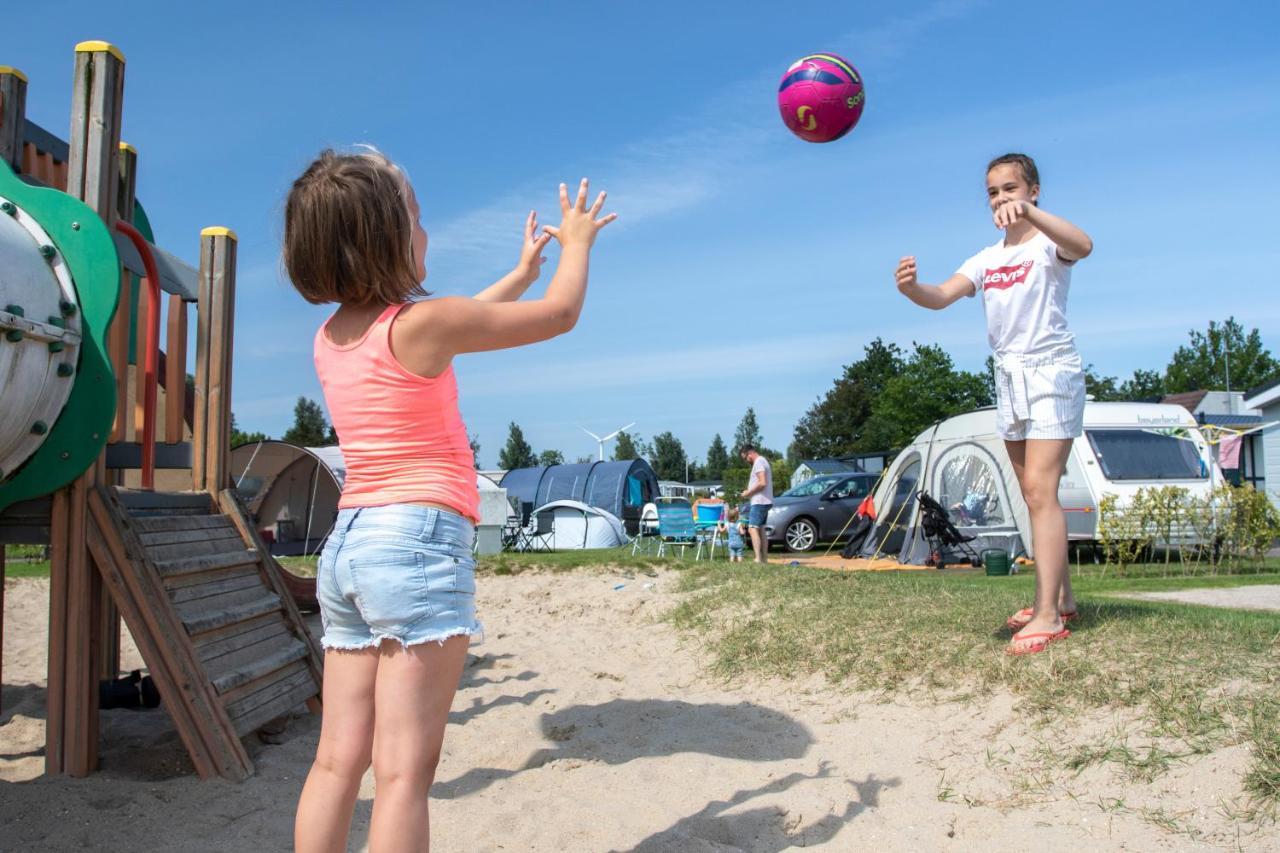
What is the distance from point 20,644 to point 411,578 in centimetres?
609

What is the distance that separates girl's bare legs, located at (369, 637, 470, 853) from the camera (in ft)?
6.66

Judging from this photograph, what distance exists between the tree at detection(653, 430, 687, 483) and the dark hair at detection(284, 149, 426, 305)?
8225 cm

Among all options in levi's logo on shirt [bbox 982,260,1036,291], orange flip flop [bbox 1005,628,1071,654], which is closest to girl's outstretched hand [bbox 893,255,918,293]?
levi's logo on shirt [bbox 982,260,1036,291]

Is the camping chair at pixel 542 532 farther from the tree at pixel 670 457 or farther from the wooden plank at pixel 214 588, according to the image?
the tree at pixel 670 457

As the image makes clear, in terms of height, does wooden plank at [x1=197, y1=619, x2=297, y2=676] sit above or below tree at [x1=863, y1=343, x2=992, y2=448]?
below

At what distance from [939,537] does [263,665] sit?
1049 cm

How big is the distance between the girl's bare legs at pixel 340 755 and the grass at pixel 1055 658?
236 centimetres

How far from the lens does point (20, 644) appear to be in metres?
6.74

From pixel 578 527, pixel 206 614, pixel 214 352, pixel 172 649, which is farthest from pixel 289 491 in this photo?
pixel 172 649

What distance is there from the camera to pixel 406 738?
2.04 metres

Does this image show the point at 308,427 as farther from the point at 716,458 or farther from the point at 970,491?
the point at 970,491

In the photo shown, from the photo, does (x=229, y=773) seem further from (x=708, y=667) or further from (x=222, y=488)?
(x=708, y=667)

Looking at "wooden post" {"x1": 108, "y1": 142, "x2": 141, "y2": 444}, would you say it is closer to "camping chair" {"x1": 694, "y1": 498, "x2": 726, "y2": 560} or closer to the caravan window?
"camping chair" {"x1": 694, "y1": 498, "x2": 726, "y2": 560}

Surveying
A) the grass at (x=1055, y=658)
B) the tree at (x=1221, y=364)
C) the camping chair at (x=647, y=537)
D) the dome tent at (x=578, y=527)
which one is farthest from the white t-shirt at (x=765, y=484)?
the tree at (x=1221, y=364)
